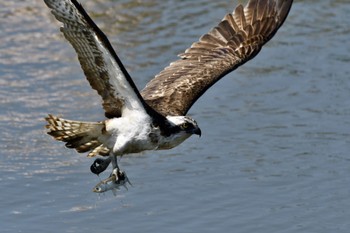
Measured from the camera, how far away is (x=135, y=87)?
8.86 metres

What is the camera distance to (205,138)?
1205 cm

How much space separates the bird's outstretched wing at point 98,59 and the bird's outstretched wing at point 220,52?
1197 mm

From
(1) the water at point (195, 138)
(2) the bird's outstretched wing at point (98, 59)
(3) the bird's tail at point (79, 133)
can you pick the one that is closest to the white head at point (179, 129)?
(2) the bird's outstretched wing at point (98, 59)

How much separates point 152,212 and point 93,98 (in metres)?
3.09

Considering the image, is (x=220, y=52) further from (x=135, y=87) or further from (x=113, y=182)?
(x=135, y=87)

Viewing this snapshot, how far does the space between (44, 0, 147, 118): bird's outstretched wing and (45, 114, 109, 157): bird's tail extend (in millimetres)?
184

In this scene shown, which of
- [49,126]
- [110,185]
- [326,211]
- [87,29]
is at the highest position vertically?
[87,29]

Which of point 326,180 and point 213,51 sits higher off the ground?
point 213,51

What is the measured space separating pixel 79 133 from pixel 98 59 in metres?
0.90

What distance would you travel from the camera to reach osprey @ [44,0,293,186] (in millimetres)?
8664

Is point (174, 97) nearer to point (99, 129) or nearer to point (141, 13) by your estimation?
point (99, 129)

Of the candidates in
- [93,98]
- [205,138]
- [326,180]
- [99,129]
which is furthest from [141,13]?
[99,129]

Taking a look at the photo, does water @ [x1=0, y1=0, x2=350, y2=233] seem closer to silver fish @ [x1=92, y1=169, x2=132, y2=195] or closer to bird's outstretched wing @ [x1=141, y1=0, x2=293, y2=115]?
silver fish @ [x1=92, y1=169, x2=132, y2=195]

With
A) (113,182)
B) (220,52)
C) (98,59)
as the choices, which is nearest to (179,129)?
(113,182)
